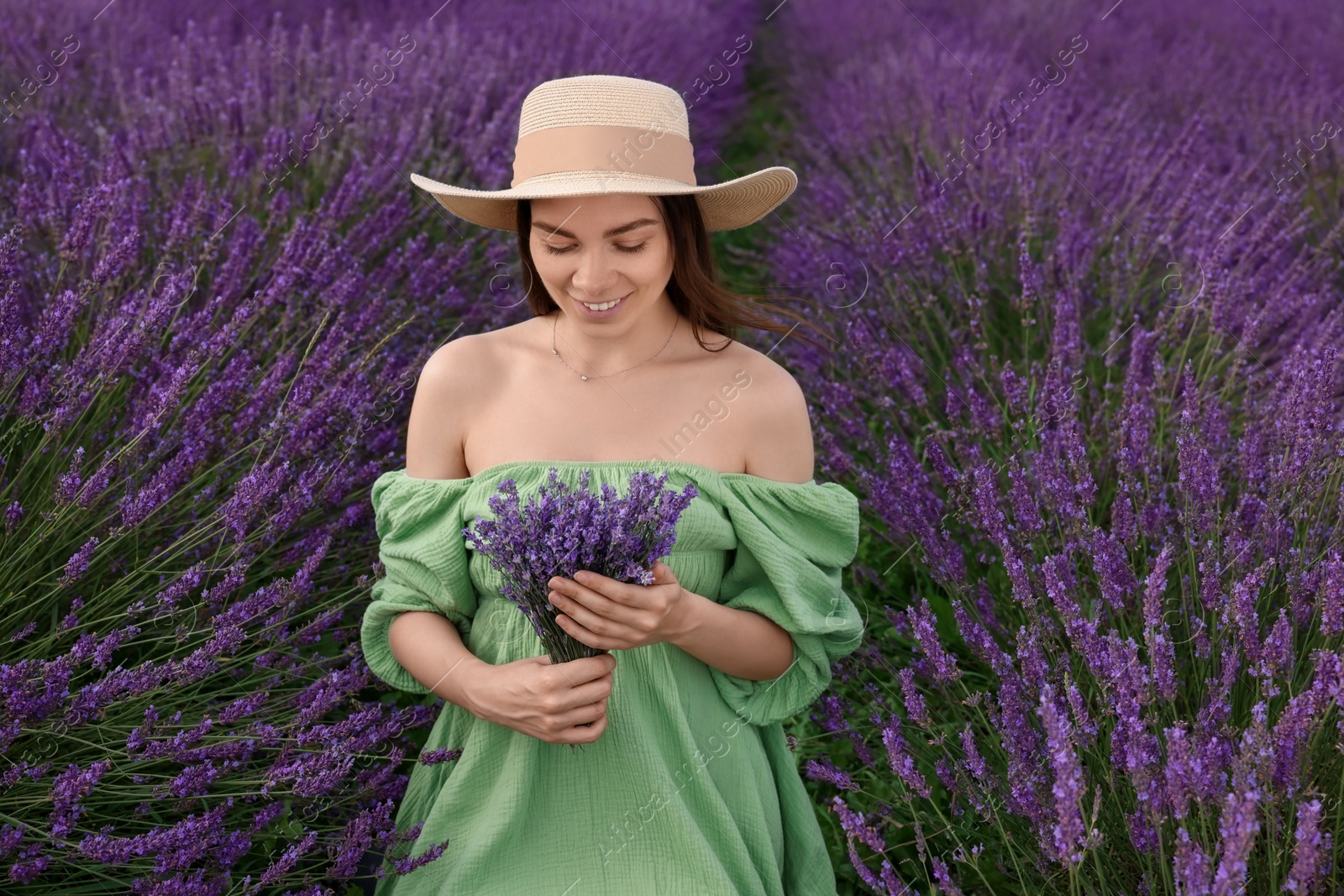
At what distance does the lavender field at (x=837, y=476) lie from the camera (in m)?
1.40

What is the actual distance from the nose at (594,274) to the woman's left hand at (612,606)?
37 cm

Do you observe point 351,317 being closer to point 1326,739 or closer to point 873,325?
point 873,325

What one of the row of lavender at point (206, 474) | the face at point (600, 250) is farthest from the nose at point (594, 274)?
the row of lavender at point (206, 474)

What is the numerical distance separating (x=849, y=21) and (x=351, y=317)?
25.4ft

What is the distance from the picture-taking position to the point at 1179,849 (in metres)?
1.10

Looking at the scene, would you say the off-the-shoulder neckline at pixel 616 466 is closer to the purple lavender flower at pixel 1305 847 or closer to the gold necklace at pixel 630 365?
the gold necklace at pixel 630 365

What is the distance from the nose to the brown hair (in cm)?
12

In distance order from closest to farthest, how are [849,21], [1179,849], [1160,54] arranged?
1. [1179,849]
2. [1160,54]
3. [849,21]

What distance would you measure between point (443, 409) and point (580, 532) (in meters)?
0.44

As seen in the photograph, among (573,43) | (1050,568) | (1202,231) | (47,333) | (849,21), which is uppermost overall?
(47,333)

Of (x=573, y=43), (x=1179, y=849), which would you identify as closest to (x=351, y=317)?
(x=1179, y=849)

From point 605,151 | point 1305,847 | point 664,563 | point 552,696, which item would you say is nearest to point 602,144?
point 605,151

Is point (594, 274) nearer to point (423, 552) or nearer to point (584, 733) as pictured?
point (423, 552)

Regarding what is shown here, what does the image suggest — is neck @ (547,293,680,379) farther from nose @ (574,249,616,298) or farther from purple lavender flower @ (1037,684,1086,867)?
purple lavender flower @ (1037,684,1086,867)
